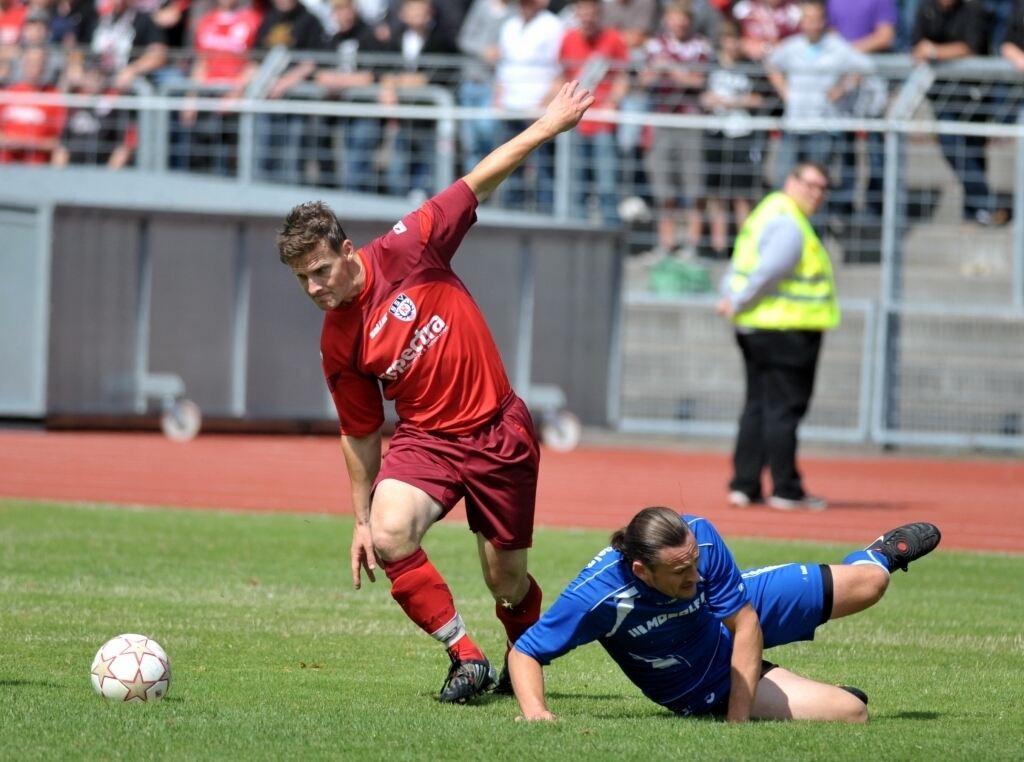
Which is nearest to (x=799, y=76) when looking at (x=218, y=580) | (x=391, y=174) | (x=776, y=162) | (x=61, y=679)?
(x=776, y=162)

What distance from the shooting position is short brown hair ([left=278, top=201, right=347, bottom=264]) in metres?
6.67

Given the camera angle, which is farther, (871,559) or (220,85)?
(220,85)

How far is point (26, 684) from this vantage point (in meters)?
6.95

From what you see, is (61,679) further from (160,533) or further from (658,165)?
(658,165)

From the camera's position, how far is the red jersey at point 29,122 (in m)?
20.6

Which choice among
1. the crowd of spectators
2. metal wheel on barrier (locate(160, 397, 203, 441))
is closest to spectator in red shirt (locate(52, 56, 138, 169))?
the crowd of spectators

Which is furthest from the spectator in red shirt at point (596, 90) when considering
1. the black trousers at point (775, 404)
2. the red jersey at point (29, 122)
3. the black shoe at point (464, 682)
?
→ the black shoe at point (464, 682)

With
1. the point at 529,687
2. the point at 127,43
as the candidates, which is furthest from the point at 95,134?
the point at 529,687

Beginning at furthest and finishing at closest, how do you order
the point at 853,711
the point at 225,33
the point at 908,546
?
the point at 225,33, the point at 908,546, the point at 853,711

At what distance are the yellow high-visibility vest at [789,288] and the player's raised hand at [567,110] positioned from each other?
5.99m

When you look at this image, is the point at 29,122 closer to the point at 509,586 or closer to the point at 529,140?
the point at 529,140

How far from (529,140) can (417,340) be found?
2.97 feet

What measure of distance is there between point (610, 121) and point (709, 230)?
1635 millimetres

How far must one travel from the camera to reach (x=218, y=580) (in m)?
10.1
